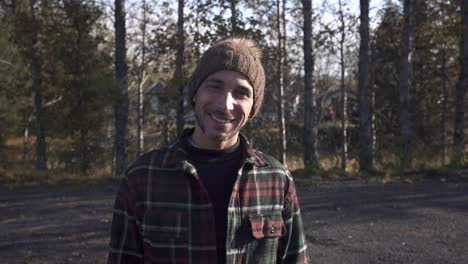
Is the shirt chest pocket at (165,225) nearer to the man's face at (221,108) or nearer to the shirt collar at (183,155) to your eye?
the shirt collar at (183,155)

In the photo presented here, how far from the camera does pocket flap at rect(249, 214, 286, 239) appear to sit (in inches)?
75.1

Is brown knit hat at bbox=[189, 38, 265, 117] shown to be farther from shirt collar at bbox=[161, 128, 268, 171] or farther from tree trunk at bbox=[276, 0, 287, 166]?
tree trunk at bbox=[276, 0, 287, 166]

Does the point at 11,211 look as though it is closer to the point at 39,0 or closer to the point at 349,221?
the point at 349,221

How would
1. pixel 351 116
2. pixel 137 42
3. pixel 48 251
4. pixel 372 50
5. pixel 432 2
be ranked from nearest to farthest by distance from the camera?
pixel 48 251 → pixel 432 2 → pixel 137 42 → pixel 372 50 → pixel 351 116

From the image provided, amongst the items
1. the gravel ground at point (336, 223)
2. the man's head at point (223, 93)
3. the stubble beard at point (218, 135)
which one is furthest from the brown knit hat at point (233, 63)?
the gravel ground at point (336, 223)

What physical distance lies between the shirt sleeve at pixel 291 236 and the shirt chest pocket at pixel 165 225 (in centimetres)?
47

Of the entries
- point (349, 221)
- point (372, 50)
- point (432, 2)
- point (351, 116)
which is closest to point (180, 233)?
point (349, 221)

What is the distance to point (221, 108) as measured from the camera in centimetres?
188

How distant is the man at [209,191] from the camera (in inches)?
73.1

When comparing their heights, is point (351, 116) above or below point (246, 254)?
above

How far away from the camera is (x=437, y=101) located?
2511 cm

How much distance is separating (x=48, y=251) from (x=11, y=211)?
8.64ft

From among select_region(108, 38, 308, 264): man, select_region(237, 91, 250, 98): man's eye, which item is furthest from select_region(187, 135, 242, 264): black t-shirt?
select_region(237, 91, 250, 98): man's eye

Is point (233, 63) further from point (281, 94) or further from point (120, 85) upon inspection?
point (281, 94)
